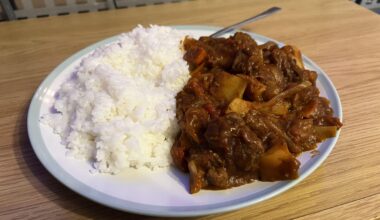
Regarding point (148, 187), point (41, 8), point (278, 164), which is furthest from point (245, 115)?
point (41, 8)

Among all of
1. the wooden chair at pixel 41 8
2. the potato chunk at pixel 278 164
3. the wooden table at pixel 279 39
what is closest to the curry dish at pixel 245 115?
the potato chunk at pixel 278 164

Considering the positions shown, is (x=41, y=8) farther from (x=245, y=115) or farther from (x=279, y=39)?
(x=245, y=115)

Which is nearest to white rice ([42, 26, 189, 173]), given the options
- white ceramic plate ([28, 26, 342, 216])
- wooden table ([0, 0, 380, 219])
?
white ceramic plate ([28, 26, 342, 216])

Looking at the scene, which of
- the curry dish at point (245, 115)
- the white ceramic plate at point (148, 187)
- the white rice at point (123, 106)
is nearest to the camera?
the white ceramic plate at point (148, 187)

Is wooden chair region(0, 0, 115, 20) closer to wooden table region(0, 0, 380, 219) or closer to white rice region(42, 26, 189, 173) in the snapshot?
wooden table region(0, 0, 380, 219)

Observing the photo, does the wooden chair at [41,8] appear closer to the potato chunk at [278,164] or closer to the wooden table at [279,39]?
the wooden table at [279,39]

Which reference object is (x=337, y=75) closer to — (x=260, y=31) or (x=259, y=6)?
A: (x=260, y=31)

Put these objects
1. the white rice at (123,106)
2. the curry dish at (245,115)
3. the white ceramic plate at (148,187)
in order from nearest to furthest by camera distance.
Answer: the white ceramic plate at (148,187)
the curry dish at (245,115)
the white rice at (123,106)
